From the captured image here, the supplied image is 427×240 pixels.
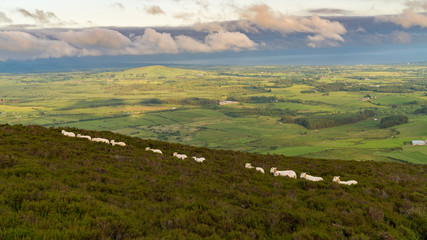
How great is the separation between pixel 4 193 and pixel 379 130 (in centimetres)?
17362

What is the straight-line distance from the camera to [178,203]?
13266mm

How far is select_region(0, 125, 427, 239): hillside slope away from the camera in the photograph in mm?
10031

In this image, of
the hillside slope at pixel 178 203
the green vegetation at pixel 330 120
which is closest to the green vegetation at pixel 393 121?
the green vegetation at pixel 330 120

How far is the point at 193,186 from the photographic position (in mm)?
16906

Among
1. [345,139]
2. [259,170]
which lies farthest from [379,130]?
[259,170]

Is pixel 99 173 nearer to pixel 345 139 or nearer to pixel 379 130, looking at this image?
pixel 345 139

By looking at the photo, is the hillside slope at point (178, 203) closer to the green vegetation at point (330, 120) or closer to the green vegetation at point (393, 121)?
the green vegetation at point (330, 120)

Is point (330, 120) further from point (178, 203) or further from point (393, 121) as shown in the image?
point (178, 203)

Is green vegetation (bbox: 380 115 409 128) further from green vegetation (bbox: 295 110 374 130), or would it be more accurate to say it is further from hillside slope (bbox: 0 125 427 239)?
hillside slope (bbox: 0 125 427 239)

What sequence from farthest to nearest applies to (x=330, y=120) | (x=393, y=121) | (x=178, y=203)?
(x=330, y=120) < (x=393, y=121) < (x=178, y=203)

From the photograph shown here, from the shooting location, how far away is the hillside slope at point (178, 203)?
1003cm

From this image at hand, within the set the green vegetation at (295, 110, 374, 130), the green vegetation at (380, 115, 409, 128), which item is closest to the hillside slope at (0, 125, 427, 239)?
the green vegetation at (295, 110, 374, 130)

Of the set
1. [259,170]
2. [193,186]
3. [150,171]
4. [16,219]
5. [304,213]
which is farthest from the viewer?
[259,170]

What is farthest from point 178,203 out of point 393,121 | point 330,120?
point 393,121
